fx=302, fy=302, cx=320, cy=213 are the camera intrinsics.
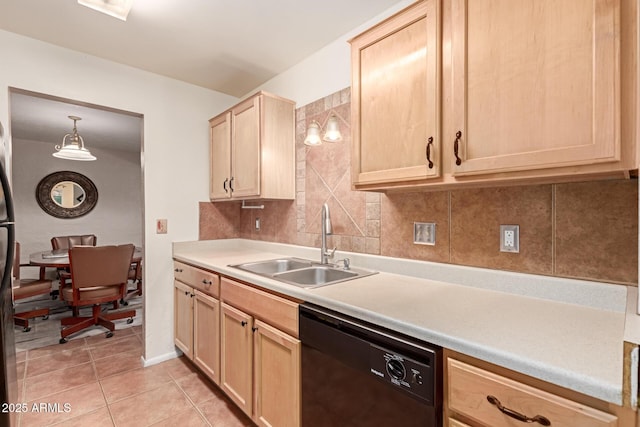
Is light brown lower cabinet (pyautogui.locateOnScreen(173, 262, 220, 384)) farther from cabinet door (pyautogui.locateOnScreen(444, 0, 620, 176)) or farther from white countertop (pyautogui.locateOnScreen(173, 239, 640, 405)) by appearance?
cabinet door (pyautogui.locateOnScreen(444, 0, 620, 176))

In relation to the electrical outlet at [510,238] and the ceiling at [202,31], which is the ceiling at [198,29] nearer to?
the ceiling at [202,31]

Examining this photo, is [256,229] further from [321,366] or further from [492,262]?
[492,262]

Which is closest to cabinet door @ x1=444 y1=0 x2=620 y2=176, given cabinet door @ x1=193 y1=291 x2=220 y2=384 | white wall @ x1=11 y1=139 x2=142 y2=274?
cabinet door @ x1=193 y1=291 x2=220 y2=384

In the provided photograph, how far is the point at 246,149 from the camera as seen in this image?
2.32m

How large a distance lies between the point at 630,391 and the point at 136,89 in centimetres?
306

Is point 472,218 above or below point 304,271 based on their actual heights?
above

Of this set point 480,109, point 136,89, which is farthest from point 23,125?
point 480,109

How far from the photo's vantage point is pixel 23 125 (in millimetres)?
3729

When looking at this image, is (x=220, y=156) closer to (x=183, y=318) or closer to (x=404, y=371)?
(x=183, y=318)

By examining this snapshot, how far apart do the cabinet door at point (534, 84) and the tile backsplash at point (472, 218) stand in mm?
338

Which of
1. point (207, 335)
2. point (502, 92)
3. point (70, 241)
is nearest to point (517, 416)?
point (502, 92)

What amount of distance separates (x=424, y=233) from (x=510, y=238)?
395 millimetres

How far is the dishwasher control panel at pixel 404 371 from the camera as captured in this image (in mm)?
874

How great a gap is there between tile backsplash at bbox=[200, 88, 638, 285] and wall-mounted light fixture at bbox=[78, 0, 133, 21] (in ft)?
3.87
